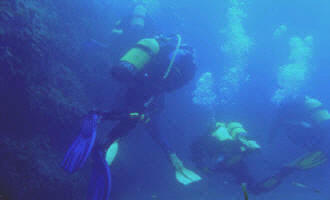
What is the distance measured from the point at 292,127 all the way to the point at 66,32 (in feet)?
19.7

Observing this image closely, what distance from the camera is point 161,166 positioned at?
240 inches

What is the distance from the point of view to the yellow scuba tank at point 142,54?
11.0 ft

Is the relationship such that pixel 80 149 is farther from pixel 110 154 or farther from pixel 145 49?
pixel 145 49

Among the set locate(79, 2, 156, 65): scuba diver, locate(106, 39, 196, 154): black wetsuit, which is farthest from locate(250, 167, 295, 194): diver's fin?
locate(79, 2, 156, 65): scuba diver

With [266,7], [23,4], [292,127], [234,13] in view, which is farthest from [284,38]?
[23,4]

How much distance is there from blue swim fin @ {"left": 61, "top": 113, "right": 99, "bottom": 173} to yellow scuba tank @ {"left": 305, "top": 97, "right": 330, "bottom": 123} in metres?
5.56

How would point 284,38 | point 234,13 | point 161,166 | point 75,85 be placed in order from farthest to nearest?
1. point 284,38
2. point 234,13
3. point 161,166
4. point 75,85

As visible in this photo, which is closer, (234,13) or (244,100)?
(244,100)

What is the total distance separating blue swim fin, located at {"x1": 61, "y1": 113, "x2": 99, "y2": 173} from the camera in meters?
2.64

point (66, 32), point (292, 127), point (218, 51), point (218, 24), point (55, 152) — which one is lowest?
point (55, 152)

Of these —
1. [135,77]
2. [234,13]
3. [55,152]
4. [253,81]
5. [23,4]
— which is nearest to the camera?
[135,77]

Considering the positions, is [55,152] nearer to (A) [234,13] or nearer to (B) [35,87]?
(B) [35,87]

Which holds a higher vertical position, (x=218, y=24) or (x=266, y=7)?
(x=266, y=7)

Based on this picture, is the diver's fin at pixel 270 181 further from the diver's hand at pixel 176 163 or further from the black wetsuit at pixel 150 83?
the black wetsuit at pixel 150 83
